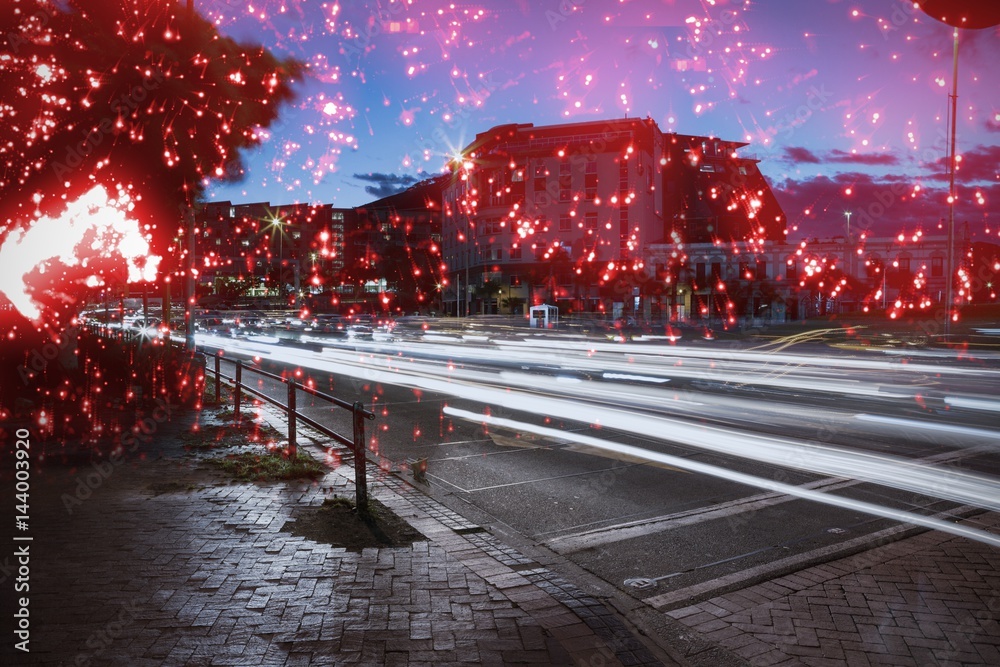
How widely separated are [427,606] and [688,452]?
5832 millimetres

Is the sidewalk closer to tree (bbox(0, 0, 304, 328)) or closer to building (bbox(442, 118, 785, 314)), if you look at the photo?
tree (bbox(0, 0, 304, 328))

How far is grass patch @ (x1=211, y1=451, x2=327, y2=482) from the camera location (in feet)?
24.6

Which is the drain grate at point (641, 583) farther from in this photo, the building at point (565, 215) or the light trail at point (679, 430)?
the building at point (565, 215)

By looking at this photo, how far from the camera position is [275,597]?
14.2 feet

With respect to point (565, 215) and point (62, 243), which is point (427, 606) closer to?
point (62, 243)

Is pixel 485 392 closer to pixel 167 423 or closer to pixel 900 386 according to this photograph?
pixel 167 423

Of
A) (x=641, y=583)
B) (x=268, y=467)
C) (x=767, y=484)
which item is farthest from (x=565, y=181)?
(x=641, y=583)

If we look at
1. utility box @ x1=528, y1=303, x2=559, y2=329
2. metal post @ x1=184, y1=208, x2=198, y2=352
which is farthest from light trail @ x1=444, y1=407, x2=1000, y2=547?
utility box @ x1=528, y1=303, x2=559, y2=329

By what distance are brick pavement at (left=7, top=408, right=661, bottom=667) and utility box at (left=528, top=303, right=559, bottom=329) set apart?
29.6 metres

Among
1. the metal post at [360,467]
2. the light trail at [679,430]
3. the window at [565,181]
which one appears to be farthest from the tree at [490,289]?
the metal post at [360,467]

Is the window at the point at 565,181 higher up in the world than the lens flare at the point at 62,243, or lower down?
higher up

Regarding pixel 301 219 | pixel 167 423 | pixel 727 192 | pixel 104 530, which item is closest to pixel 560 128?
pixel 727 192

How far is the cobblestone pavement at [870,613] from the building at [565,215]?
58119mm

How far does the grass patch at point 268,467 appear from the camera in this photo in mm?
7504
